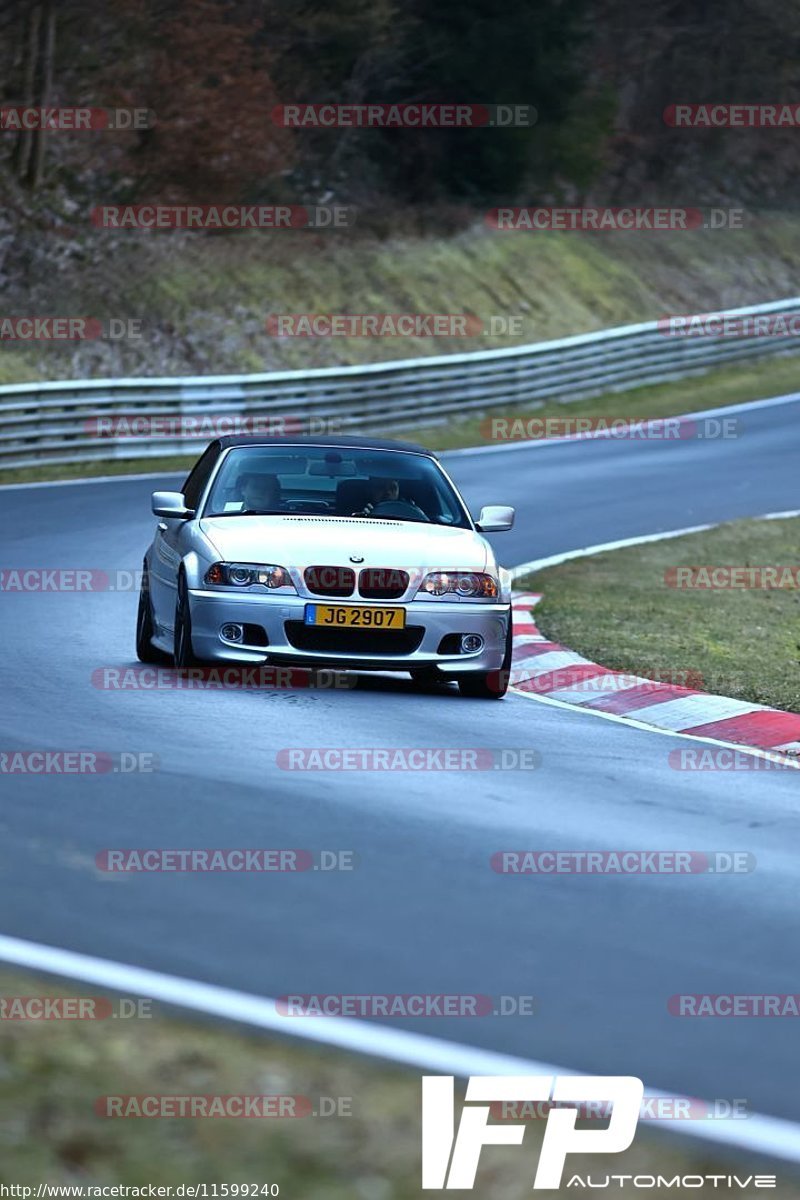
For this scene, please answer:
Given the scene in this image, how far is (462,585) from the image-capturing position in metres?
12.4

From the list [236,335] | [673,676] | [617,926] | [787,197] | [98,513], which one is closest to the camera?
[617,926]

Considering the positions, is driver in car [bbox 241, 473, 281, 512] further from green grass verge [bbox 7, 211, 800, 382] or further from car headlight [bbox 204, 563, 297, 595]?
green grass verge [bbox 7, 211, 800, 382]

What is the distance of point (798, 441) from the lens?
A: 33.2 meters

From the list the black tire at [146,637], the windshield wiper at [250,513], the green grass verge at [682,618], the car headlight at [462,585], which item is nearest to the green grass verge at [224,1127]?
the car headlight at [462,585]

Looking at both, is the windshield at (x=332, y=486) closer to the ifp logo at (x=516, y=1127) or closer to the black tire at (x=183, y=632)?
the black tire at (x=183, y=632)

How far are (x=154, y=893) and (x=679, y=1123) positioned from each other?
98.1 inches

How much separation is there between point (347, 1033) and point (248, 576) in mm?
6952

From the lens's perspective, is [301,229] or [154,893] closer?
[154,893]

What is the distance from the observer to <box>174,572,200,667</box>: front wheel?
1231 centimetres

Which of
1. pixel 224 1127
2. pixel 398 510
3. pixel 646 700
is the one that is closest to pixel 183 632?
pixel 398 510

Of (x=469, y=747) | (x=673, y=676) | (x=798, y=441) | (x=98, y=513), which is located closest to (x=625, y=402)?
(x=798, y=441)

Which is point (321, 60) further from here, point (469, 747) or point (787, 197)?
point (469, 747)

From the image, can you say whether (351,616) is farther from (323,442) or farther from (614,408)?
(614,408)

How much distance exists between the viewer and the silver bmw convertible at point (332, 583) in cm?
1216
